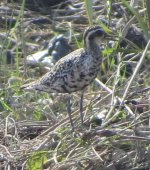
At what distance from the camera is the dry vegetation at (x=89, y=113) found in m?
7.34

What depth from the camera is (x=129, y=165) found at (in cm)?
736

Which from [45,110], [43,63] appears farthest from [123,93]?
[43,63]

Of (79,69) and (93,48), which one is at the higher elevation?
(93,48)

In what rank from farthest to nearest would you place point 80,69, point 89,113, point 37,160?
point 89,113
point 80,69
point 37,160

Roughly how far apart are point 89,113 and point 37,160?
776 millimetres

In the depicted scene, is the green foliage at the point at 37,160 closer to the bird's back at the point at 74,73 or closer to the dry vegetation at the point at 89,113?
the dry vegetation at the point at 89,113

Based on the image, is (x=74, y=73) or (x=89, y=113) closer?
(x=74, y=73)

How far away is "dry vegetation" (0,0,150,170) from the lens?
289 inches

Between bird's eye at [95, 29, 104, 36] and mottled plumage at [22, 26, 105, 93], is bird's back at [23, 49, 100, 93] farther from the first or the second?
bird's eye at [95, 29, 104, 36]

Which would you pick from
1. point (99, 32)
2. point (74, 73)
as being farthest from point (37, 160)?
point (99, 32)

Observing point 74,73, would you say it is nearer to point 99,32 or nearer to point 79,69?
point 79,69

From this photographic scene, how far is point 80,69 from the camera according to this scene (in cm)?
760

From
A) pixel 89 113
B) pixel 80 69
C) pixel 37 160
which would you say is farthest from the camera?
pixel 89 113

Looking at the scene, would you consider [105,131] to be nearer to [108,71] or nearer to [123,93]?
[123,93]
